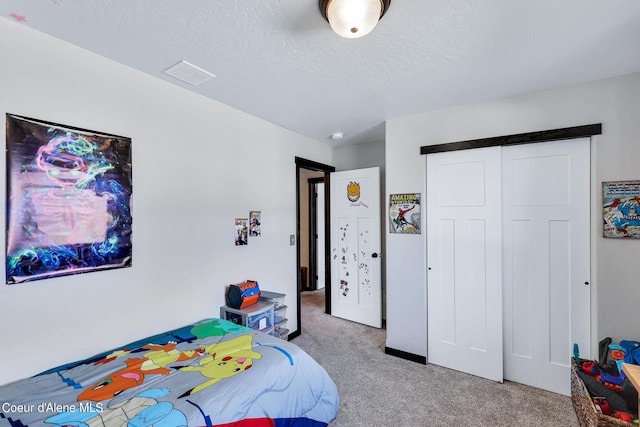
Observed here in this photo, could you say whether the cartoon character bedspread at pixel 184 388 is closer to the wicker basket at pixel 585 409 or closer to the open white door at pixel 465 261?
the open white door at pixel 465 261

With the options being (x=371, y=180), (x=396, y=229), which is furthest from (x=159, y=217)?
(x=371, y=180)

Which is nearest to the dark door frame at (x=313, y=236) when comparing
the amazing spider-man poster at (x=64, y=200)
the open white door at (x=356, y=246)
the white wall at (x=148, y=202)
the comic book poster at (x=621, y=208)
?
the open white door at (x=356, y=246)

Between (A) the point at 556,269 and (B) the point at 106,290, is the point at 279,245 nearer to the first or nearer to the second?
(B) the point at 106,290

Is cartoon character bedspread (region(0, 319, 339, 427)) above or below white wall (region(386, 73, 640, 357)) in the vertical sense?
below

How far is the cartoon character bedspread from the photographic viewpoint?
123 cm

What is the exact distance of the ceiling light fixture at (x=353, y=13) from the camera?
1.27m

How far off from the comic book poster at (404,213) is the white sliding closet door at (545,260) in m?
0.75

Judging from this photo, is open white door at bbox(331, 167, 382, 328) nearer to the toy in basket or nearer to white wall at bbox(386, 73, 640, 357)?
white wall at bbox(386, 73, 640, 357)

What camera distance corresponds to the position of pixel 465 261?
2619 millimetres

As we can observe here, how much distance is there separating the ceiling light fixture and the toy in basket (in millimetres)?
2135

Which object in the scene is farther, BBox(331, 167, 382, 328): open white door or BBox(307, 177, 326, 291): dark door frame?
BBox(307, 177, 326, 291): dark door frame

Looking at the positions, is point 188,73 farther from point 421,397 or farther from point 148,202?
point 421,397

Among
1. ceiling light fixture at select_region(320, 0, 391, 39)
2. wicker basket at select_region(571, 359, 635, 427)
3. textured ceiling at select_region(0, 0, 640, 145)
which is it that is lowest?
wicker basket at select_region(571, 359, 635, 427)

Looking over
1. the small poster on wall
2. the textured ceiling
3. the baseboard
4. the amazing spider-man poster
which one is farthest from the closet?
the amazing spider-man poster
